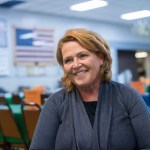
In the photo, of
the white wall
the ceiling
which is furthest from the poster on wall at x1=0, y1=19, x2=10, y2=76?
the ceiling

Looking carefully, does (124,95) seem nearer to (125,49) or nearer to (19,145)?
(19,145)

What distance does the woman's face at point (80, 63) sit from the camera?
158 centimetres

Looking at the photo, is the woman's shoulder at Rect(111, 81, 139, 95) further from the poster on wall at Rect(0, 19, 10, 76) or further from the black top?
the poster on wall at Rect(0, 19, 10, 76)

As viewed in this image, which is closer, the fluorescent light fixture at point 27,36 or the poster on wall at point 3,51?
the poster on wall at point 3,51

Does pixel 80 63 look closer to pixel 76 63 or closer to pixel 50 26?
pixel 76 63

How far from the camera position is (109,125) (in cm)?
152

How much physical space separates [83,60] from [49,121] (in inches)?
13.7

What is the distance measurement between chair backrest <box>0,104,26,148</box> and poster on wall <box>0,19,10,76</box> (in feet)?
15.1

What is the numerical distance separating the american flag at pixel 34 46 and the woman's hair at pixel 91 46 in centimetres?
661

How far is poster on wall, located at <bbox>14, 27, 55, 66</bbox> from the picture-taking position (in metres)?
8.20

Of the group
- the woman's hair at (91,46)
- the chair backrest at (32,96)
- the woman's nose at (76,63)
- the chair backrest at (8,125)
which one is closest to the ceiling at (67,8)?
the chair backrest at (32,96)

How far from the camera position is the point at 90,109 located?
5.32 ft

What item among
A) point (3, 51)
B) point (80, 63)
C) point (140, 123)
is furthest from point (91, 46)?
point (3, 51)

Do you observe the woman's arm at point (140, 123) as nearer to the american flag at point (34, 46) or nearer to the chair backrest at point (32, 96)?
the chair backrest at point (32, 96)
